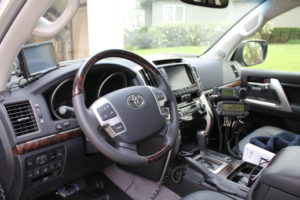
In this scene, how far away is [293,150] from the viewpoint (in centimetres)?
129

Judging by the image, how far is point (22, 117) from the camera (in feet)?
4.54

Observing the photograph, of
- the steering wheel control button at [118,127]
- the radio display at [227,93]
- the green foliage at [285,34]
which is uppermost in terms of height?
the green foliage at [285,34]

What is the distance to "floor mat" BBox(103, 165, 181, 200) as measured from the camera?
2059 mm

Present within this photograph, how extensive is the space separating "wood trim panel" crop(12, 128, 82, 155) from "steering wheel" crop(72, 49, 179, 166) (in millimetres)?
354

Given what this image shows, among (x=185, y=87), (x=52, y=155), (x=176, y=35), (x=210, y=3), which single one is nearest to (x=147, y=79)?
(x=185, y=87)

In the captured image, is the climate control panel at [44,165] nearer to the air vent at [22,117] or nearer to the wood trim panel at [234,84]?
the air vent at [22,117]

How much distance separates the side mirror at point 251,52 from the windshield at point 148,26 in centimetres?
30

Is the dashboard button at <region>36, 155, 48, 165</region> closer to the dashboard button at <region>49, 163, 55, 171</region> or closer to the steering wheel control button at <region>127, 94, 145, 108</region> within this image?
the dashboard button at <region>49, 163, 55, 171</region>

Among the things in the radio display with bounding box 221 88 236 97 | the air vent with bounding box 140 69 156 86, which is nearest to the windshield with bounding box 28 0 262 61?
the air vent with bounding box 140 69 156 86

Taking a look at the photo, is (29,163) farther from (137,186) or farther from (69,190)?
(137,186)

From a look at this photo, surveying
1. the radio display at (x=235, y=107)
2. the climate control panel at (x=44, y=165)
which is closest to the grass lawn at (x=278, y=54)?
the radio display at (x=235, y=107)

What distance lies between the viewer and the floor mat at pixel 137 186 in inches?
81.0

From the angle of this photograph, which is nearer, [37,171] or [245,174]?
[37,171]

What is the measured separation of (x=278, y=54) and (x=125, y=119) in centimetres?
217
